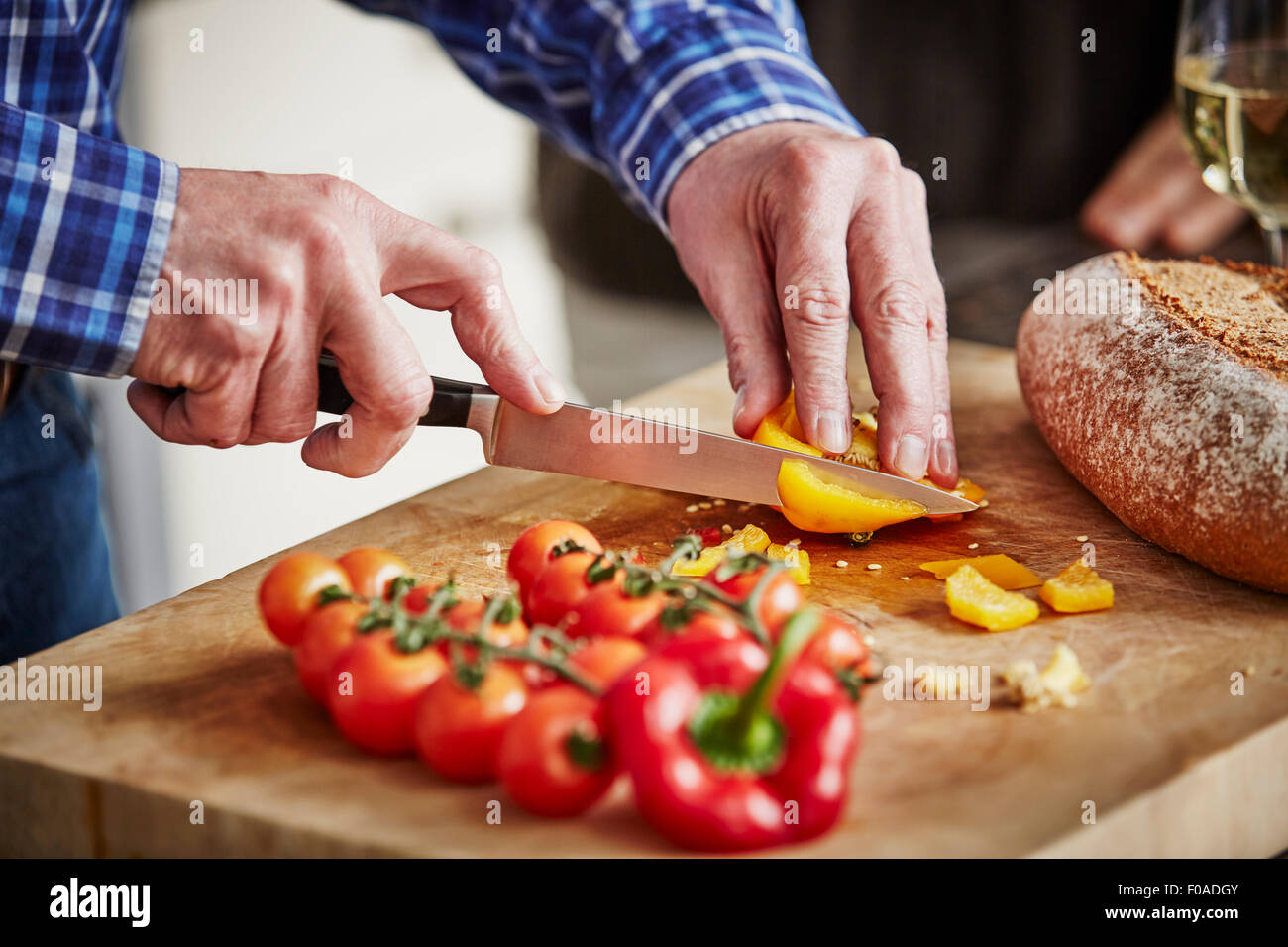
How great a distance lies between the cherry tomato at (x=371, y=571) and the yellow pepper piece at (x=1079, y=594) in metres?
0.73

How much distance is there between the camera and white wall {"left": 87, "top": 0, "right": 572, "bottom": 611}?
3.44 m

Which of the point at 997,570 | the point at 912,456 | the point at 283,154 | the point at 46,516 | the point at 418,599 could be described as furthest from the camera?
the point at 283,154

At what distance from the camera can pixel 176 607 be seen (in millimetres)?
1496

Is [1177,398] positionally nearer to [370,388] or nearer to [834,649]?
[834,649]

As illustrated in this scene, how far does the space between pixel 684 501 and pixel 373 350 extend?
579mm

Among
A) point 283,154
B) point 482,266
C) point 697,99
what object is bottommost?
point 283,154

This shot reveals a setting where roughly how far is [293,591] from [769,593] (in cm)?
48

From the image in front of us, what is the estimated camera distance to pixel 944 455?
5.54ft

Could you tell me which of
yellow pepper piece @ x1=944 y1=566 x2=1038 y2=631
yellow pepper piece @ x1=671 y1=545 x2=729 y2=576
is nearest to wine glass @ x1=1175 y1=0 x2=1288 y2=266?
yellow pepper piece @ x1=944 y1=566 x2=1038 y2=631

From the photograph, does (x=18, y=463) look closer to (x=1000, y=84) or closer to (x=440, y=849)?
(x=440, y=849)

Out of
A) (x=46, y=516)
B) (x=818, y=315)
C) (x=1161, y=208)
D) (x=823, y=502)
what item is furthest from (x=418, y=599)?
(x=1161, y=208)

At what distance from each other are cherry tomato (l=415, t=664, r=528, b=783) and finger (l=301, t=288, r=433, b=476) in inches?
16.6

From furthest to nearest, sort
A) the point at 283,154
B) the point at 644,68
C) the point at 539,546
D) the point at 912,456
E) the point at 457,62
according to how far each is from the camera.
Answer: the point at 283,154
the point at 457,62
the point at 644,68
the point at 912,456
the point at 539,546

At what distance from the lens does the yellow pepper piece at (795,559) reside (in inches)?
59.5
